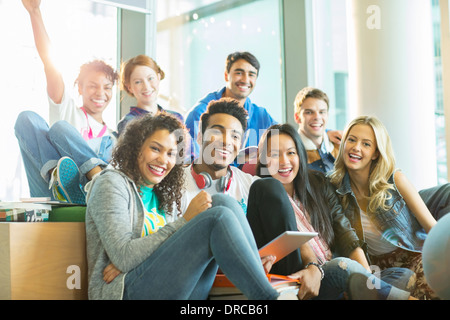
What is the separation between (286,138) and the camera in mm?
2248

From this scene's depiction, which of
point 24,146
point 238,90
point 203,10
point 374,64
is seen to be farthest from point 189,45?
point 24,146

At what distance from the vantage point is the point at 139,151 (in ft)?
5.95

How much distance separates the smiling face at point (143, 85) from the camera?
3.01 metres

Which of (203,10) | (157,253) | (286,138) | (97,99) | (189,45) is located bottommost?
(157,253)

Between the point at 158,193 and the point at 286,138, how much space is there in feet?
2.10

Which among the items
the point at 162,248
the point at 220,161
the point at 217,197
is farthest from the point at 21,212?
the point at 220,161

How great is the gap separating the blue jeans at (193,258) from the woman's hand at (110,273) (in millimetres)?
38

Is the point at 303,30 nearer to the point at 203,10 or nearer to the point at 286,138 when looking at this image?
the point at 203,10

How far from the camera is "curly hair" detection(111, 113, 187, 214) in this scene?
5.85 ft

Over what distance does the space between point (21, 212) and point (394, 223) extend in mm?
1440

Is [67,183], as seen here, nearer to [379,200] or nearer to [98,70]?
[98,70]

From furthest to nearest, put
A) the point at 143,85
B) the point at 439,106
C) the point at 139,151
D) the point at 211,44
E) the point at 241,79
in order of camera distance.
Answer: the point at 211,44 < the point at 439,106 < the point at 241,79 < the point at 143,85 < the point at 139,151

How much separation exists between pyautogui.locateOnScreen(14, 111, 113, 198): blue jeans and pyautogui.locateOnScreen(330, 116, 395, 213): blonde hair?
109 centimetres

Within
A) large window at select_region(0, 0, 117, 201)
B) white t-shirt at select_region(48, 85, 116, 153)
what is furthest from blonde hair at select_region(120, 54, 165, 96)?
large window at select_region(0, 0, 117, 201)
